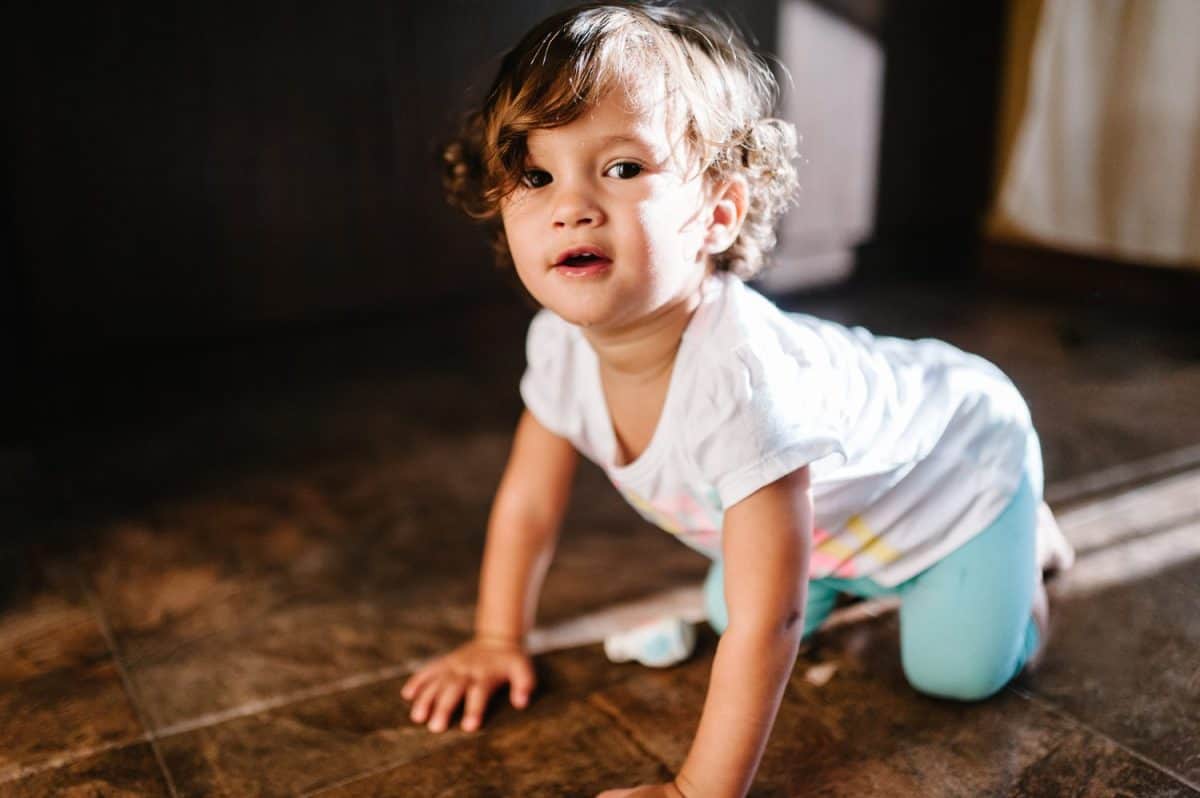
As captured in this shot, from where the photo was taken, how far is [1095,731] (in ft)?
2.57

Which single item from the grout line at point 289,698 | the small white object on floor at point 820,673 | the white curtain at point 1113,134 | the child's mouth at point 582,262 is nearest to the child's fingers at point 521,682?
the grout line at point 289,698

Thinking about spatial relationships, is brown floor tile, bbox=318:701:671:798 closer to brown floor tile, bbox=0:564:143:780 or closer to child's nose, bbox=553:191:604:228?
brown floor tile, bbox=0:564:143:780

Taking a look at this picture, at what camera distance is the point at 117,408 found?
1.59 meters

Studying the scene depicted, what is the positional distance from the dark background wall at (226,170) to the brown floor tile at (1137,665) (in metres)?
1.11

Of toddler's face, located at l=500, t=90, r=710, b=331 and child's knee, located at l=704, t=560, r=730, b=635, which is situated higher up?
toddler's face, located at l=500, t=90, r=710, b=331

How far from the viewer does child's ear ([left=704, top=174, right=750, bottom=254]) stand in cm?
74

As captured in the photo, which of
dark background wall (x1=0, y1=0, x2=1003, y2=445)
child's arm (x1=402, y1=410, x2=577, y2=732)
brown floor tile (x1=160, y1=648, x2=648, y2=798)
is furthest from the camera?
dark background wall (x1=0, y1=0, x2=1003, y2=445)

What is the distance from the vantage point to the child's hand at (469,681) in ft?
2.74

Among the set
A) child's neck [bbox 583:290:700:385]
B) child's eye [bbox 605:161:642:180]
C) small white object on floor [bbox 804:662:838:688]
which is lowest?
small white object on floor [bbox 804:662:838:688]

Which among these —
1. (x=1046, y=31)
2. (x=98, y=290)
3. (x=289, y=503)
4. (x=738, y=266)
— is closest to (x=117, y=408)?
(x=98, y=290)

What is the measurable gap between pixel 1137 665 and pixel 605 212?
56cm

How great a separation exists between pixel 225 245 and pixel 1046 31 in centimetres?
146

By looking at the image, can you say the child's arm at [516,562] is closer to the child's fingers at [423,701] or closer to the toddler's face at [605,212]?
the child's fingers at [423,701]

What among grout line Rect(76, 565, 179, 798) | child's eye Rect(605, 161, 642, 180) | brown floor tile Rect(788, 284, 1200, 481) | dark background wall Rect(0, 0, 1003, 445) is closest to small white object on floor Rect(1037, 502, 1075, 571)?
brown floor tile Rect(788, 284, 1200, 481)
